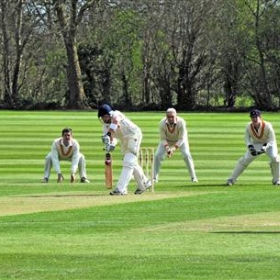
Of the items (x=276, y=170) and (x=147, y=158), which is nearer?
(x=147, y=158)

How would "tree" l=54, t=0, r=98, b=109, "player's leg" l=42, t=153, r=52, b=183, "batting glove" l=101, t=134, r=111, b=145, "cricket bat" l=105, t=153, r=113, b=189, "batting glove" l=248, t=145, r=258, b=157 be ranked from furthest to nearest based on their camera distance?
"tree" l=54, t=0, r=98, b=109
"player's leg" l=42, t=153, r=52, b=183
"batting glove" l=248, t=145, r=258, b=157
"cricket bat" l=105, t=153, r=113, b=189
"batting glove" l=101, t=134, r=111, b=145

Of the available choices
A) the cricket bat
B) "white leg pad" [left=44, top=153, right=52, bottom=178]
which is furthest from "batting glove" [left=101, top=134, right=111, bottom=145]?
"white leg pad" [left=44, top=153, right=52, bottom=178]

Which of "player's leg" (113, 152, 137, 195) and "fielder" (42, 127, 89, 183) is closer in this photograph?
"player's leg" (113, 152, 137, 195)

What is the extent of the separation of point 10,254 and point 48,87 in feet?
200

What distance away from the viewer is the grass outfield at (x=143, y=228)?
37.5 feet

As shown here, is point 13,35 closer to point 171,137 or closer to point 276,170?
point 171,137

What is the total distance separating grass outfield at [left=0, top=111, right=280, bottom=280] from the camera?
11.4m

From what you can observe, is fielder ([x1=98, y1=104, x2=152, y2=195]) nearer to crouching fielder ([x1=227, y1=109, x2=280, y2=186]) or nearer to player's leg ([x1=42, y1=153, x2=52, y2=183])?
crouching fielder ([x1=227, y1=109, x2=280, y2=186])

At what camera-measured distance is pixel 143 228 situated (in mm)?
15266

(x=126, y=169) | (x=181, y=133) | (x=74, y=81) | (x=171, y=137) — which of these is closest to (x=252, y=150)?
(x=181, y=133)

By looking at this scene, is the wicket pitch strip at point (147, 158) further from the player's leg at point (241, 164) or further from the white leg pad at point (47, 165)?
the white leg pad at point (47, 165)

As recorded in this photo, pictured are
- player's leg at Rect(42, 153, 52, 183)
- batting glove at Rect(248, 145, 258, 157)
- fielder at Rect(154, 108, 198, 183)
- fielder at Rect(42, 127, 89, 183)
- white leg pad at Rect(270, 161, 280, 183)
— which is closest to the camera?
batting glove at Rect(248, 145, 258, 157)

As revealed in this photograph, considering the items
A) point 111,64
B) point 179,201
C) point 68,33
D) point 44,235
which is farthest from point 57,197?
point 111,64

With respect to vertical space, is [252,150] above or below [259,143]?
below
